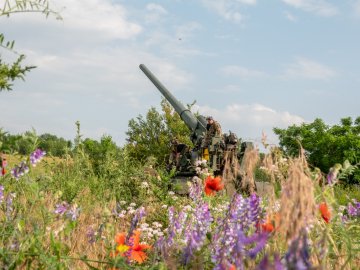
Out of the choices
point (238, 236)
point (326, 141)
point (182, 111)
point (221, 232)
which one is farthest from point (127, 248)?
point (326, 141)

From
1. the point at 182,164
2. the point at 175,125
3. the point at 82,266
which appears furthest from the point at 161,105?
the point at 82,266

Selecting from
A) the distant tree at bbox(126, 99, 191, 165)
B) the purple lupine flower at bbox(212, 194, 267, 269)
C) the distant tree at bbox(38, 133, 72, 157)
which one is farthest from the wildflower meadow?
the distant tree at bbox(126, 99, 191, 165)

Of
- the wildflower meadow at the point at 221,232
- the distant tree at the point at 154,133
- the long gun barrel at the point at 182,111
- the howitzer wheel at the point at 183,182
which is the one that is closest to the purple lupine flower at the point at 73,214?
the wildflower meadow at the point at 221,232

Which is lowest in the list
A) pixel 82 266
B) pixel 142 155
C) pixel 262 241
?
pixel 82 266

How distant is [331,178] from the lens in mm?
2154

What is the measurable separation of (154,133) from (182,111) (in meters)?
4.05

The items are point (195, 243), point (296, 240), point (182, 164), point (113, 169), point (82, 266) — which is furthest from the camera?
point (182, 164)

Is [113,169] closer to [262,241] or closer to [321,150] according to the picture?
[262,241]

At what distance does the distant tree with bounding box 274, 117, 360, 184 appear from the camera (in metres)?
37.6

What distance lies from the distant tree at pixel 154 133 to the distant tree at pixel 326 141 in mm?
17199

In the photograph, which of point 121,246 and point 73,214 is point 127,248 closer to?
point 121,246

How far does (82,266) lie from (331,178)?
79.0 inches

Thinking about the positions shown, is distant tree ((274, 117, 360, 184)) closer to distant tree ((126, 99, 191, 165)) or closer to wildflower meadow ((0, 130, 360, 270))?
distant tree ((126, 99, 191, 165))

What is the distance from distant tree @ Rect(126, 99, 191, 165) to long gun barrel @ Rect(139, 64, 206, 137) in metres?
2.38
